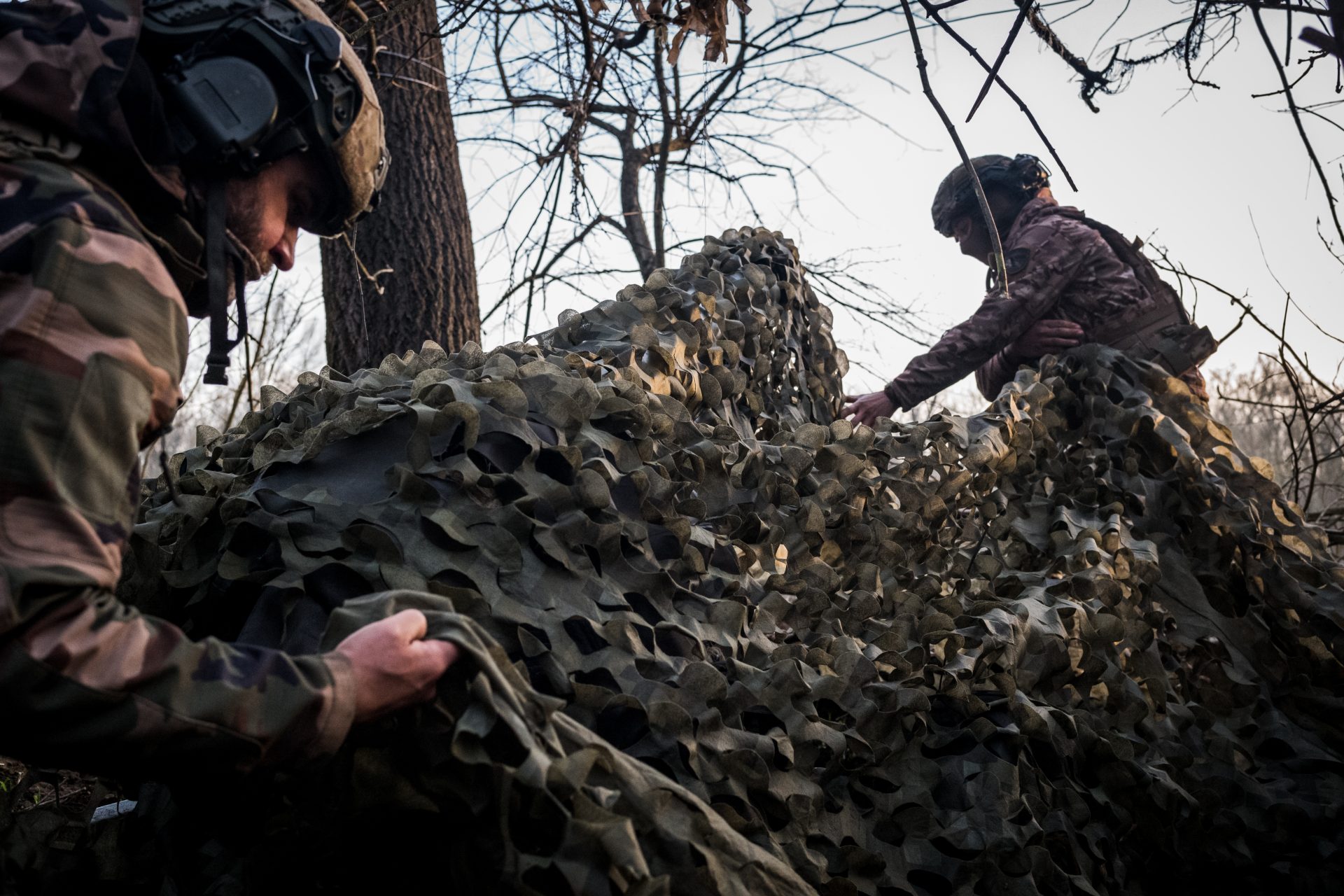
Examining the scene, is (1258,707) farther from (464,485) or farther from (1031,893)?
(464,485)

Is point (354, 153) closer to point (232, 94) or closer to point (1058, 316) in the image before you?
point (232, 94)

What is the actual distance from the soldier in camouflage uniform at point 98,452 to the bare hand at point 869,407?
3.46 metres

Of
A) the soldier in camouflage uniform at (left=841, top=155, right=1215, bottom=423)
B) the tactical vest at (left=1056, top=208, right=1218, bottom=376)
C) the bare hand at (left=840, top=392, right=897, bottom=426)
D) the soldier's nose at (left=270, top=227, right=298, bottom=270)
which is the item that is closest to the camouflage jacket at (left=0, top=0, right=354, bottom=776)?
the soldier's nose at (left=270, top=227, right=298, bottom=270)

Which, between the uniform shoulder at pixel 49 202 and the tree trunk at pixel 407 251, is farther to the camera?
the tree trunk at pixel 407 251

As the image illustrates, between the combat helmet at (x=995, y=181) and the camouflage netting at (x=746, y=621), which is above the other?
the combat helmet at (x=995, y=181)

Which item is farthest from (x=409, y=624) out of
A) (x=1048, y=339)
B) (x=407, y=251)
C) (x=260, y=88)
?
(x=407, y=251)

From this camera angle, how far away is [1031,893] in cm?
242

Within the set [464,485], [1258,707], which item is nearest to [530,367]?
[464,485]

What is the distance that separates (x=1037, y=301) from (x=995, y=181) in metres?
0.85

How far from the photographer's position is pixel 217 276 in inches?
70.2

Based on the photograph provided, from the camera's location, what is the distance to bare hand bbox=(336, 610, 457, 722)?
155 centimetres

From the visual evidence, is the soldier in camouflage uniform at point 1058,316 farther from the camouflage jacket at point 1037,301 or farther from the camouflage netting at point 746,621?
the camouflage netting at point 746,621

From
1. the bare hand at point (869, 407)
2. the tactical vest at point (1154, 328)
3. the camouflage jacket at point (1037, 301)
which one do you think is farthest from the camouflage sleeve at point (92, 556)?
the tactical vest at point (1154, 328)

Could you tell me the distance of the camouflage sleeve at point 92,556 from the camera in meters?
1.32
